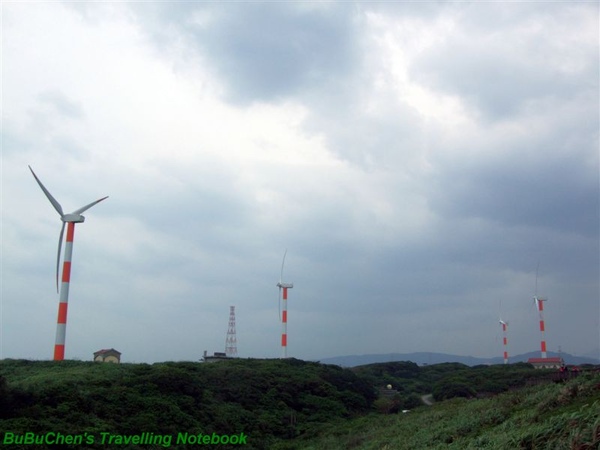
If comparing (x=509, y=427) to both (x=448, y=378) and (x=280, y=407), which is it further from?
(x=448, y=378)

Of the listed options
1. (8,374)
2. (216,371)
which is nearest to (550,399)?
(216,371)

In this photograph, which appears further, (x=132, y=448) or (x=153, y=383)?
(x=153, y=383)

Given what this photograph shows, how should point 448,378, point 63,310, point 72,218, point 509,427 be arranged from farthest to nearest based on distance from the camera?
point 448,378 < point 72,218 < point 63,310 < point 509,427

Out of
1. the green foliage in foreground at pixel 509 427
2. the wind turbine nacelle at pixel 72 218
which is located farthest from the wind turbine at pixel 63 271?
the green foliage in foreground at pixel 509 427

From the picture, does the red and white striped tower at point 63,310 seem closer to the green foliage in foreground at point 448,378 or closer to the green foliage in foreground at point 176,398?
the green foliage in foreground at point 176,398

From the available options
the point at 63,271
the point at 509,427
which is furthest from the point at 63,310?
the point at 509,427

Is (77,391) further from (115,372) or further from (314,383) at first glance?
(314,383)

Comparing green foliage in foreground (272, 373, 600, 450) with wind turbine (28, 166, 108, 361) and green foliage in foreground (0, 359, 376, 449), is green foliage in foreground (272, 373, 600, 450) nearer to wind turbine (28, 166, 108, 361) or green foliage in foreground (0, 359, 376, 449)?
green foliage in foreground (0, 359, 376, 449)

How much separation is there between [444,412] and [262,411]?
18.0 metres

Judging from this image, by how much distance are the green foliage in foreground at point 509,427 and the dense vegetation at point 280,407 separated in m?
0.06

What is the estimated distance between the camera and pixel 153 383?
4028 centimetres

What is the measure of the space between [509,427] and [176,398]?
85.8ft

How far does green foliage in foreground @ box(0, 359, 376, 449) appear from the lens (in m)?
30.9

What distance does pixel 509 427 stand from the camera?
19391 millimetres
